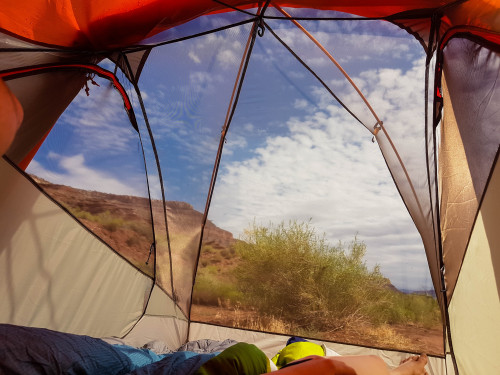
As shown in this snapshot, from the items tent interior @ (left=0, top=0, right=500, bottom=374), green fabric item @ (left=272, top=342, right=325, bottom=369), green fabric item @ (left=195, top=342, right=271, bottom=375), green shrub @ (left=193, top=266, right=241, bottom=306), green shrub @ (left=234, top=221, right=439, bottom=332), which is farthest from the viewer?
green shrub @ (left=193, top=266, right=241, bottom=306)

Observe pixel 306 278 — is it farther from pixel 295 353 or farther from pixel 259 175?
pixel 295 353

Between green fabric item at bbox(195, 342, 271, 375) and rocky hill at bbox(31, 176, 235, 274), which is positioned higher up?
rocky hill at bbox(31, 176, 235, 274)

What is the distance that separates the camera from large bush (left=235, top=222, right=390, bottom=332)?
2271 millimetres

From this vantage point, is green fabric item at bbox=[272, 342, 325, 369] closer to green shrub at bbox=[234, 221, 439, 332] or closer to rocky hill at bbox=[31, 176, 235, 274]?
green shrub at bbox=[234, 221, 439, 332]

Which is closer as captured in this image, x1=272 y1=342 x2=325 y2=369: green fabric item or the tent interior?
the tent interior

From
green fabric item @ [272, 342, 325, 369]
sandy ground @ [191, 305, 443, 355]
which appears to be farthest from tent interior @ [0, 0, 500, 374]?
green fabric item @ [272, 342, 325, 369]

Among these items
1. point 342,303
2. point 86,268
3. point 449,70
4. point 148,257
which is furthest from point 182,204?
point 449,70

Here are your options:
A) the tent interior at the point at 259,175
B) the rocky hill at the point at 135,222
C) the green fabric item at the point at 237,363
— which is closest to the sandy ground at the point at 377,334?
the tent interior at the point at 259,175

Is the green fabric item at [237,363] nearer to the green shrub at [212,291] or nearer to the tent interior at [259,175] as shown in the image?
the tent interior at [259,175]

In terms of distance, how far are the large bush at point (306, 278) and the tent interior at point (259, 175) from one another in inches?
0.5

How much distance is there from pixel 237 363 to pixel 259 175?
1396 millimetres

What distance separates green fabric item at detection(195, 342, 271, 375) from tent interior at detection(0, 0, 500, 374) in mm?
953

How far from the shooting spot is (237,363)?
997 mm

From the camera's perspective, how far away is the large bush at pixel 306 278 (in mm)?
2271
